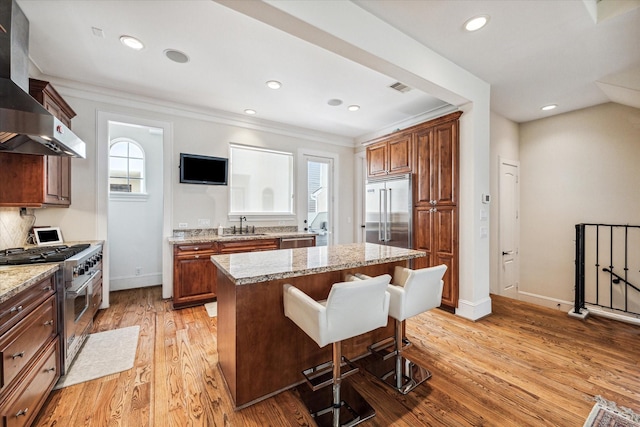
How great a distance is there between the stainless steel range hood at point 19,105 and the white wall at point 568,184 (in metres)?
5.87

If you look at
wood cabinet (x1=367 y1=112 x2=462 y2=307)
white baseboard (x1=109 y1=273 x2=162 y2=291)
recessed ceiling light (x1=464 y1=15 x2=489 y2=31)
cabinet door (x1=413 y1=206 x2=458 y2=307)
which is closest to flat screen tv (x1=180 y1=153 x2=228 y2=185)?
white baseboard (x1=109 y1=273 x2=162 y2=291)

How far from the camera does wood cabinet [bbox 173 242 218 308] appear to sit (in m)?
3.54

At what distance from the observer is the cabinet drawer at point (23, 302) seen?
135 centimetres

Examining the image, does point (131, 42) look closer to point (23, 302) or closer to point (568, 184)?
point (23, 302)

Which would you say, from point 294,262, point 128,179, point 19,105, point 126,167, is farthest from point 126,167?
point 294,262

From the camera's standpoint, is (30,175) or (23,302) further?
(30,175)

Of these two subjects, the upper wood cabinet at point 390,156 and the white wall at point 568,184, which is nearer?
the white wall at point 568,184

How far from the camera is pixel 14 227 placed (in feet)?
8.86

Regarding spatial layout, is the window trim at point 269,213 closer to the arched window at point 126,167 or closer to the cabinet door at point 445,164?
the arched window at point 126,167

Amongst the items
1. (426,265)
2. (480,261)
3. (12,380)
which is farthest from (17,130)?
(480,261)

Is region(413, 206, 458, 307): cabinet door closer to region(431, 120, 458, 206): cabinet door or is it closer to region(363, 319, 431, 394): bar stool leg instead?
region(431, 120, 458, 206): cabinet door

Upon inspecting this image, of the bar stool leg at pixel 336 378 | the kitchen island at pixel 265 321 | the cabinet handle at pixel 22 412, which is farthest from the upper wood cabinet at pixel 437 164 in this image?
the cabinet handle at pixel 22 412

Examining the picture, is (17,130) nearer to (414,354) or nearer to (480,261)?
(414,354)

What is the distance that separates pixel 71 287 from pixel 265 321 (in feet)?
5.39
